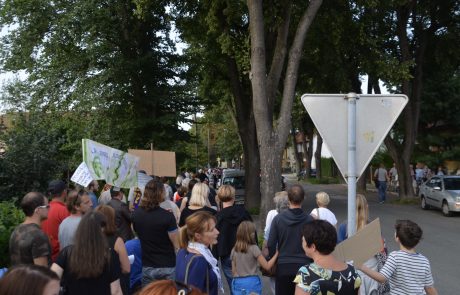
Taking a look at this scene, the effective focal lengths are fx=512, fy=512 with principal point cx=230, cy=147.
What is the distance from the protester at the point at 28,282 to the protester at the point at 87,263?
1.44 m

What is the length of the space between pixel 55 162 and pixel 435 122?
92.9ft

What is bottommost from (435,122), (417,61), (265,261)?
(265,261)

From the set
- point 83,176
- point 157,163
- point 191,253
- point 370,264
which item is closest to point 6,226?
point 83,176

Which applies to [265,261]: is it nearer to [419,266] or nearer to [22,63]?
[419,266]

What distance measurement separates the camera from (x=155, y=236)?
5629 mm

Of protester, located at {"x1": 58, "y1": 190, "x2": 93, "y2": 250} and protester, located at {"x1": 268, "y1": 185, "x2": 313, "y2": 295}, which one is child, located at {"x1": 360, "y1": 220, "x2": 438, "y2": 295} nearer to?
protester, located at {"x1": 268, "y1": 185, "x2": 313, "y2": 295}

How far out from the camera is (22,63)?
20.7m

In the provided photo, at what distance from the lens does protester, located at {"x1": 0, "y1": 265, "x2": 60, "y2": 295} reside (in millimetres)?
2156

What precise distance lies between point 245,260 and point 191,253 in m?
1.72

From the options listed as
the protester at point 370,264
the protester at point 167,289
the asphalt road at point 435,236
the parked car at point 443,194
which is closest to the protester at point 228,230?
the protester at point 370,264

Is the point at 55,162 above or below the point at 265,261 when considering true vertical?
above

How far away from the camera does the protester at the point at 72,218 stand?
5340 mm

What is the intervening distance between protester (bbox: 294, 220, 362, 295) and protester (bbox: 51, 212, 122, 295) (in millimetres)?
1430

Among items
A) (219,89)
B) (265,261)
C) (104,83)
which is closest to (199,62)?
(219,89)
